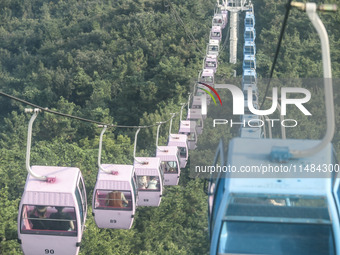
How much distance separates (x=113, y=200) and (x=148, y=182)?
4.68 meters

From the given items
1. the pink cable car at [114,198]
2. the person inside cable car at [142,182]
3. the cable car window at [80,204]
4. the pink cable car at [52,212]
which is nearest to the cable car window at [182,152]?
the person inside cable car at [142,182]

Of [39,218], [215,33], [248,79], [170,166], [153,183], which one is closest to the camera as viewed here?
[39,218]

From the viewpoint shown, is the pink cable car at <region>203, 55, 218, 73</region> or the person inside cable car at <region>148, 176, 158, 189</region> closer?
the person inside cable car at <region>148, 176, 158, 189</region>

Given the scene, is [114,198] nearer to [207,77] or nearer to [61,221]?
[61,221]

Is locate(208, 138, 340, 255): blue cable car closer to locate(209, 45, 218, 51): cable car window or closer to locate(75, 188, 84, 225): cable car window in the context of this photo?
locate(75, 188, 84, 225): cable car window

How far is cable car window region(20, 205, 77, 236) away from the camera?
14859 mm

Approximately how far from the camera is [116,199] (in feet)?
60.9

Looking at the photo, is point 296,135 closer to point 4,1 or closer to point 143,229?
point 143,229

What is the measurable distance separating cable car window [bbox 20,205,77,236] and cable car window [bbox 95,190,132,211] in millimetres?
3329

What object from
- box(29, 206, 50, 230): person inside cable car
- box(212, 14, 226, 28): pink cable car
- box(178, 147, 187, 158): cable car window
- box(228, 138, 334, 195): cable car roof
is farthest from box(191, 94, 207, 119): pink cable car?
box(228, 138, 334, 195): cable car roof

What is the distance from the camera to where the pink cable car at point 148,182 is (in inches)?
901

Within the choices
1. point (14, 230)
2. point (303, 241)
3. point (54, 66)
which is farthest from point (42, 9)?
point (303, 241)

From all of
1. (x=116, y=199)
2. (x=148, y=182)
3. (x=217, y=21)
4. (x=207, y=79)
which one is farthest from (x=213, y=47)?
(x=116, y=199)

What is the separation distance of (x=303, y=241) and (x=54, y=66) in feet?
232
